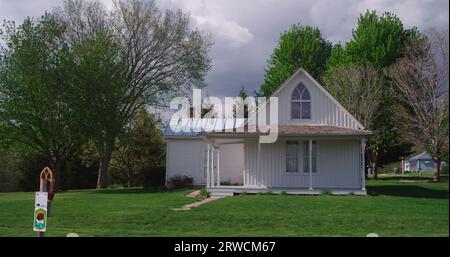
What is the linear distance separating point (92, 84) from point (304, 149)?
14.2m

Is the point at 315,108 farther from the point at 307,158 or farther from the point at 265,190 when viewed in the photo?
the point at 265,190

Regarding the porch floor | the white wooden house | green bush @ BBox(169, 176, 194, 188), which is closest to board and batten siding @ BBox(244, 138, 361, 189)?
the white wooden house

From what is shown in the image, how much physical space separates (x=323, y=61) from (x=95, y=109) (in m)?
26.9

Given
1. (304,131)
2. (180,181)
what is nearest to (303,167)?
(304,131)

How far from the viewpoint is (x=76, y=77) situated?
3056 cm

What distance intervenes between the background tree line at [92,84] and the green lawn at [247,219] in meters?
12.1

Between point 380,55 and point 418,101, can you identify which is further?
point 380,55

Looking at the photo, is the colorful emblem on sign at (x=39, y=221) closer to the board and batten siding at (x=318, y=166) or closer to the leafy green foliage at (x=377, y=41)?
the board and batten siding at (x=318, y=166)

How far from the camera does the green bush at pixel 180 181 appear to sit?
32.2 meters

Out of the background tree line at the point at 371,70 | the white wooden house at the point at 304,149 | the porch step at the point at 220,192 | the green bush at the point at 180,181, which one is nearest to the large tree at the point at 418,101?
the background tree line at the point at 371,70

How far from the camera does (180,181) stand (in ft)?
106
